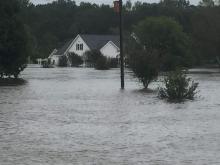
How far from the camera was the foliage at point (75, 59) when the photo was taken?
110250mm

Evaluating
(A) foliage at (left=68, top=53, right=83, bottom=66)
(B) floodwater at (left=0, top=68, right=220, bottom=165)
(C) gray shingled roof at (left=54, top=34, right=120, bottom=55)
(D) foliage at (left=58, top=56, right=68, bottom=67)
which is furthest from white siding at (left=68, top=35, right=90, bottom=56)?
(B) floodwater at (left=0, top=68, right=220, bottom=165)

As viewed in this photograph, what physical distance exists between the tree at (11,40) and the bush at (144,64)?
12386mm

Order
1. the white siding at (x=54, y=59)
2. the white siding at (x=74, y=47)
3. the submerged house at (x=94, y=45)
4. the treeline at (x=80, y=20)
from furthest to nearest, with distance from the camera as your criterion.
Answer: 1. the treeline at (x=80, y=20)
2. the white siding at (x=54, y=59)
3. the white siding at (x=74, y=47)
4. the submerged house at (x=94, y=45)

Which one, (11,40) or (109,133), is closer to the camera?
(109,133)

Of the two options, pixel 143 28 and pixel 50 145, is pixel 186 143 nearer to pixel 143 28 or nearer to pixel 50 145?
pixel 50 145

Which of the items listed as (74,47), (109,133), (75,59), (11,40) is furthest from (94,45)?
(109,133)

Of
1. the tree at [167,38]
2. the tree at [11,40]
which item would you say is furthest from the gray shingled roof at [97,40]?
the tree at [11,40]

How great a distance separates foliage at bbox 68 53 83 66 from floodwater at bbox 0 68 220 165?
87.2m

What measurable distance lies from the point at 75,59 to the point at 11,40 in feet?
227

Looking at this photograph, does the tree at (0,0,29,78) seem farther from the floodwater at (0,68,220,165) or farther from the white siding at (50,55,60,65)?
the white siding at (50,55,60,65)

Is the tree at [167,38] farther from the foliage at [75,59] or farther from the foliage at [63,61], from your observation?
the foliage at [63,61]

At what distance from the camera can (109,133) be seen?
14.1 meters

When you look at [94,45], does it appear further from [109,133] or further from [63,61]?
[109,133]

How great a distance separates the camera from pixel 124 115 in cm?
1822
